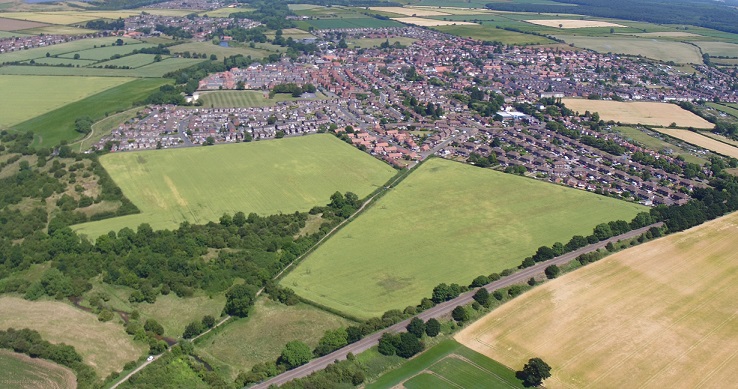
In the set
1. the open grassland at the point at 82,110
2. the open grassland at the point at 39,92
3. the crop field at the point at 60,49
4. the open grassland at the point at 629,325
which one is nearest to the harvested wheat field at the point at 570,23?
the crop field at the point at 60,49

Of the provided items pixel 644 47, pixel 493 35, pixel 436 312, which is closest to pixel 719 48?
pixel 644 47

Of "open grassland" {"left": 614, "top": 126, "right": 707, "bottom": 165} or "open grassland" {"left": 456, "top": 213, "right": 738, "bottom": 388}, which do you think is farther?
"open grassland" {"left": 614, "top": 126, "right": 707, "bottom": 165}

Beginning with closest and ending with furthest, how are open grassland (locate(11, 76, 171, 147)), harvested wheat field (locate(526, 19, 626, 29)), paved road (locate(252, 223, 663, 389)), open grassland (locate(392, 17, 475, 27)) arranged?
paved road (locate(252, 223, 663, 389)) < open grassland (locate(11, 76, 171, 147)) < open grassland (locate(392, 17, 475, 27)) < harvested wheat field (locate(526, 19, 626, 29))

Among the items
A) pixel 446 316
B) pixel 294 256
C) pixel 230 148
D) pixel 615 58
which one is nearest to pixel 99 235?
pixel 294 256

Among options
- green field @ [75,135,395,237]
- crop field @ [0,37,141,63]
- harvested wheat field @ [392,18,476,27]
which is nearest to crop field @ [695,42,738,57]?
harvested wheat field @ [392,18,476,27]

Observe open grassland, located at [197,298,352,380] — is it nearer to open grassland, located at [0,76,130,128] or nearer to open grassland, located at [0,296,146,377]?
open grassland, located at [0,296,146,377]

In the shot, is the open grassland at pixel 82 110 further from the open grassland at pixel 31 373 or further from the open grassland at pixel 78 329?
the open grassland at pixel 31 373

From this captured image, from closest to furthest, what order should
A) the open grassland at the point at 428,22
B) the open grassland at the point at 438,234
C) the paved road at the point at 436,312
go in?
1. the paved road at the point at 436,312
2. the open grassland at the point at 438,234
3. the open grassland at the point at 428,22
